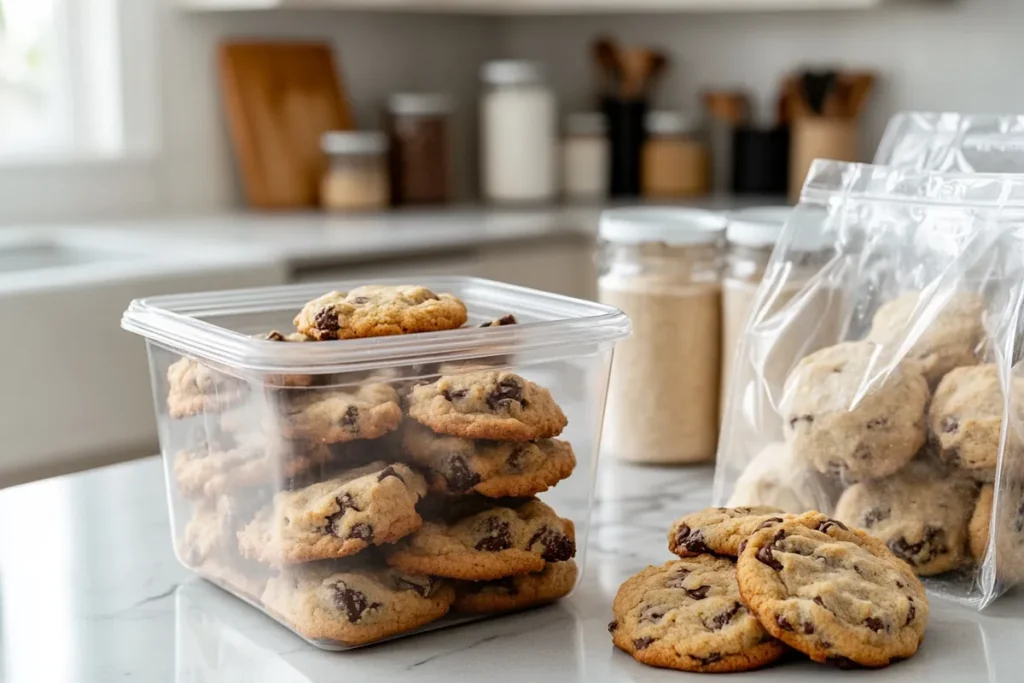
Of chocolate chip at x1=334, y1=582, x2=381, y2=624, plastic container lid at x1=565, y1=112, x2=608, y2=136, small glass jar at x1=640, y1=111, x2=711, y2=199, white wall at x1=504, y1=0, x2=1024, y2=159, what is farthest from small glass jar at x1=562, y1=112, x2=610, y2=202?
chocolate chip at x1=334, y1=582, x2=381, y2=624

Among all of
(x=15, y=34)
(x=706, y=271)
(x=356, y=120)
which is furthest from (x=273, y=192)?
(x=706, y=271)

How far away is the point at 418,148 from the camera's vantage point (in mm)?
2861

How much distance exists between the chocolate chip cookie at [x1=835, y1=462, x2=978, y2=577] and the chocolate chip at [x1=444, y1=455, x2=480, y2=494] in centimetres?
26

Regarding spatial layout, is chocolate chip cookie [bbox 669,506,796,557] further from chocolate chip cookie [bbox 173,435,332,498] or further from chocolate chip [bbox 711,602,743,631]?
chocolate chip cookie [bbox 173,435,332,498]

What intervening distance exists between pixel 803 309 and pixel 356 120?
2224 millimetres

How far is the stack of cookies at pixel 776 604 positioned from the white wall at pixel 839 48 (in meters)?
1.95

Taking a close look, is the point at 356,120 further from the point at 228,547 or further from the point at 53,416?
the point at 228,547

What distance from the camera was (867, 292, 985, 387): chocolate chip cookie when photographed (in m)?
0.80

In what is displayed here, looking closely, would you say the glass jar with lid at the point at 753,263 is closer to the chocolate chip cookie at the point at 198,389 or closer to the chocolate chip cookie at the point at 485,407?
the chocolate chip cookie at the point at 485,407

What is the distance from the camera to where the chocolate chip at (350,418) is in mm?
658

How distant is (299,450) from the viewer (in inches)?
26.2

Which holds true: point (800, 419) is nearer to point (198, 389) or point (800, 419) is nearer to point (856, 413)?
point (856, 413)

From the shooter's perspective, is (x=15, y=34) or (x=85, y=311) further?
(x=15, y=34)

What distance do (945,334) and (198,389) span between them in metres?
0.46
